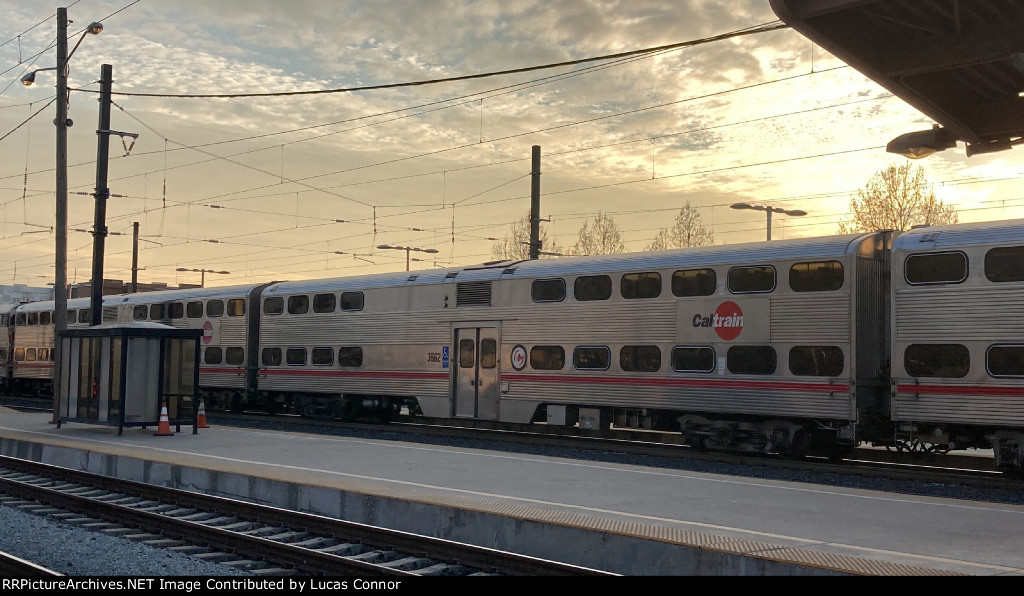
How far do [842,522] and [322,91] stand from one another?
49.0 ft

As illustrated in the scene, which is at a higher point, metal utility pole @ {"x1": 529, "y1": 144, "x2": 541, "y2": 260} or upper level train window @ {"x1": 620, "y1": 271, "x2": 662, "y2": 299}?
metal utility pole @ {"x1": 529, "y1": 144, "x2": 541, "y2": 260}

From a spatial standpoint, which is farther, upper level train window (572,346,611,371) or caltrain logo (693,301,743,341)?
upper level train window (572,346,611,371)

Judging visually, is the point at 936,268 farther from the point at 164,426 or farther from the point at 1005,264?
the point at 164,426

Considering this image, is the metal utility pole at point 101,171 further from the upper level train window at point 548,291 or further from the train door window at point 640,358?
the train door window at point 640,358

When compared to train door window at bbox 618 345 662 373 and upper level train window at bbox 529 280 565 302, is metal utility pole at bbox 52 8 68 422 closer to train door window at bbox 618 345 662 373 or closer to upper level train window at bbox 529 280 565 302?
upper level train window at bbox 529 280 565 302

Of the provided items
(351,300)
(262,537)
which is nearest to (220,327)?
(351,300)

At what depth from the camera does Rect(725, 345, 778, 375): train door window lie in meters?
18.4

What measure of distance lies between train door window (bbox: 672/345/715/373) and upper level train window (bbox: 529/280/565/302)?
3311 millimetres

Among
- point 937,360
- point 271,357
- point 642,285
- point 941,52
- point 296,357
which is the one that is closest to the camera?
point 941,52

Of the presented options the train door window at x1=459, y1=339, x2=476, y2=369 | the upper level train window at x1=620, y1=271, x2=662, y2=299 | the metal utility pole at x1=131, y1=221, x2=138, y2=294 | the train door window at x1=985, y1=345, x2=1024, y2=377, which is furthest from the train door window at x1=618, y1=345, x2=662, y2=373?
the metal utility pole at x1=131, y1=221, x2=138, y2=294

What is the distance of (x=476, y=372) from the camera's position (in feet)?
78.1

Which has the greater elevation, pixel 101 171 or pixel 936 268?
pixel 101 171

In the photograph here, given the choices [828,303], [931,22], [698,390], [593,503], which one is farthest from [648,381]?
[931,22]

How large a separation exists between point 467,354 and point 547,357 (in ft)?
8.53
